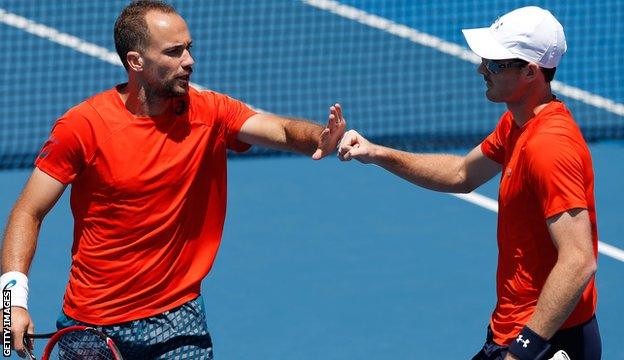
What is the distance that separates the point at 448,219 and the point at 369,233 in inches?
26.9

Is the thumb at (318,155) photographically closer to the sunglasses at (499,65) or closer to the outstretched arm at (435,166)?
the outstretched arm at (435,166)

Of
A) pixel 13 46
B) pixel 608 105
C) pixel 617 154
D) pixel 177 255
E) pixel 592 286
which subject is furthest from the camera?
pixel 13 46

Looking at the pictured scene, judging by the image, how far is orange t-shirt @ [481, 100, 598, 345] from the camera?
4.93 metres

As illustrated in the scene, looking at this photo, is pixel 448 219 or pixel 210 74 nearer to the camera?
pixel 448 219

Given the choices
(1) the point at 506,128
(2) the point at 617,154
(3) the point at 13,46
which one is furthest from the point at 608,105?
(1) the point at 506,128

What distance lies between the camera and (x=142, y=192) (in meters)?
Answer: 5.57

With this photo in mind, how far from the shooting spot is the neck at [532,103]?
208 inches

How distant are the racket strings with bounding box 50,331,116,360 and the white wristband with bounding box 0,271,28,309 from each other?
266 mm

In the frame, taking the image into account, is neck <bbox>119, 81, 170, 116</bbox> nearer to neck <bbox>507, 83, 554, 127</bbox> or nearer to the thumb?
the thumb

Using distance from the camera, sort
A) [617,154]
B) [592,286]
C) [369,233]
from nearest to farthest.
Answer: [592,286], [369,233], [617,154]

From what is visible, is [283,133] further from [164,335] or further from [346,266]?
[346,266]

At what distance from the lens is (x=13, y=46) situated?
1378 centimetres

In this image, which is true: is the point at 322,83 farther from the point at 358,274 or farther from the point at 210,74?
the point at 358,274

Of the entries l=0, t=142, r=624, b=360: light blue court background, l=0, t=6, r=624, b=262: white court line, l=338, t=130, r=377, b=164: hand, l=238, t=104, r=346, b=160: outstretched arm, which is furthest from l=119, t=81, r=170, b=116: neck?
l=0, t=6, r=624, b=262: white court line
